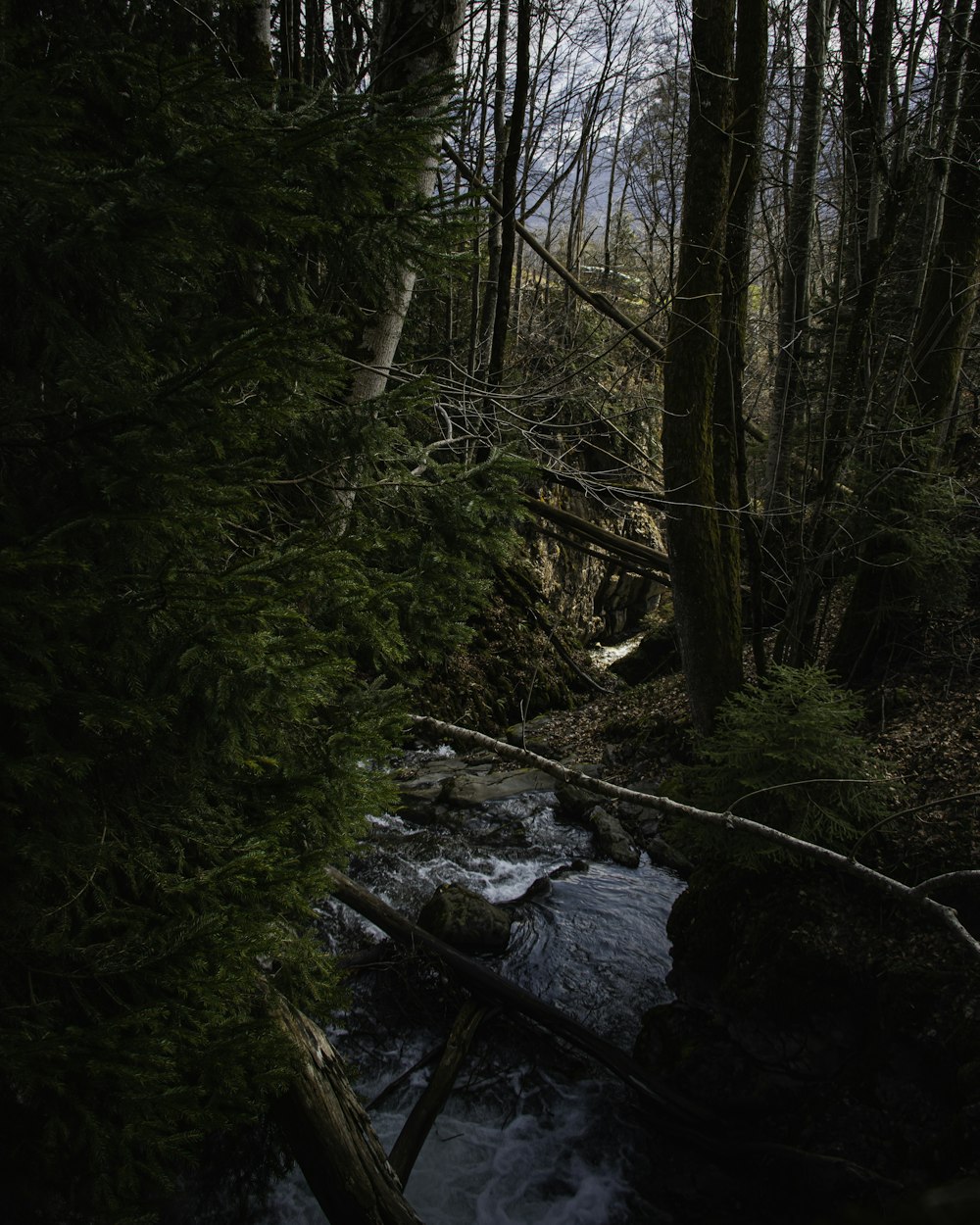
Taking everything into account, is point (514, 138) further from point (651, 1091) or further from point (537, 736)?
point (651, 1091)

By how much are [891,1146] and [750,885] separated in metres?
1.59

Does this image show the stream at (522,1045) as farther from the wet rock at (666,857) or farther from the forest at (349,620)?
the forest at (349,620)

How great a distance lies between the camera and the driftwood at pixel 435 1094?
12.9ft

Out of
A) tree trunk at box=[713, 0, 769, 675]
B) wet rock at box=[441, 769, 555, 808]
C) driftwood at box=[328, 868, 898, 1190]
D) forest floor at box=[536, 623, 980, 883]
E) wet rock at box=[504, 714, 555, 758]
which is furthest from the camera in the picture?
wet rock at box=[504, 714, 555, 758]

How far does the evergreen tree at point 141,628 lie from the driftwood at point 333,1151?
0.22m

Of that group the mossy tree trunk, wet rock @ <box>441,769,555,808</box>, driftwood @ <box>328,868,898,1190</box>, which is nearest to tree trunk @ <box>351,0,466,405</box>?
driftwood @ <box>328,868,898,1190</box>

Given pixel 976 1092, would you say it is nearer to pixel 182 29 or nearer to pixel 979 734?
pixel 979 734

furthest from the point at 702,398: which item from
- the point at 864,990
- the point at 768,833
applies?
the point at 864,990

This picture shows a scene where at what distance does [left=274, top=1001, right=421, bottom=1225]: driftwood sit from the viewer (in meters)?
2.79

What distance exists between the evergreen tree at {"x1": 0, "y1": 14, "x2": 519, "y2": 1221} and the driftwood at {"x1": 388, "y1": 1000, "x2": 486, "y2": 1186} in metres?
1.34

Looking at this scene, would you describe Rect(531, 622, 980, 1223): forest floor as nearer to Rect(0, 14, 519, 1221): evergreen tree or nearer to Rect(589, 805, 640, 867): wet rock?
Rect(589, 805, 640, 867): wet rock

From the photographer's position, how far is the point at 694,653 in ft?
20.8

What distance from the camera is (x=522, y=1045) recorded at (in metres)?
4.98

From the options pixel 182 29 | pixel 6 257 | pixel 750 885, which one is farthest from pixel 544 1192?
pixel 182 29
